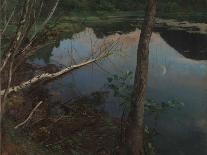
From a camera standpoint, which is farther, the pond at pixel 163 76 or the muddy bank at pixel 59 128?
the pond at pixel 163 76

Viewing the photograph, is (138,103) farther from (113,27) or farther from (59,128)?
(113,27)

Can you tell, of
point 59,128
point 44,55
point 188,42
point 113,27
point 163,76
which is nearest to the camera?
point 59,128

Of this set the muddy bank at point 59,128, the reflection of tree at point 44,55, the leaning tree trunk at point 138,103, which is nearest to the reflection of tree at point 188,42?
the reflection of tree at point 44,55

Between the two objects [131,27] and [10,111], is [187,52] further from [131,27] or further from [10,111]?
[10,111]

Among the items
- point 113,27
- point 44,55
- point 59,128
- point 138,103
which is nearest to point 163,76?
point 44,55

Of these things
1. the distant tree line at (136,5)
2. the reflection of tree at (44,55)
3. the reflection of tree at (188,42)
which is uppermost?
the distant tree line at (136,5)

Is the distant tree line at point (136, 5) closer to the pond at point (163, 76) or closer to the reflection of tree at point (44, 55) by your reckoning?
the pond at point (163, 76)

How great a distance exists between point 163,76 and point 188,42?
438 inches

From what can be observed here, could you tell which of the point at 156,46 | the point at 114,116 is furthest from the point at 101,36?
the point at 114,116

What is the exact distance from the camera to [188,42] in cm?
3447

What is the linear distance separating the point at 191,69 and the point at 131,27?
15223 millimetres

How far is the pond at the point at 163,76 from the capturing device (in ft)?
53.0

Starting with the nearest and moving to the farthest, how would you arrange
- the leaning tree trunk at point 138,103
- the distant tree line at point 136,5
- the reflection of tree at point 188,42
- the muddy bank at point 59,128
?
the muddy bank at point 59,128 → the leaning tree trunk at point 138,103 → the reflection of tree at point 188,42 → the distant tree line at point 136,5

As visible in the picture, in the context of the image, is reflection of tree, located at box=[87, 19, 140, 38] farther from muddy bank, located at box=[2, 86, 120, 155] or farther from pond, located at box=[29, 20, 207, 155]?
Answer: muddy bank, located at box=[2, 86, 120, 155]
